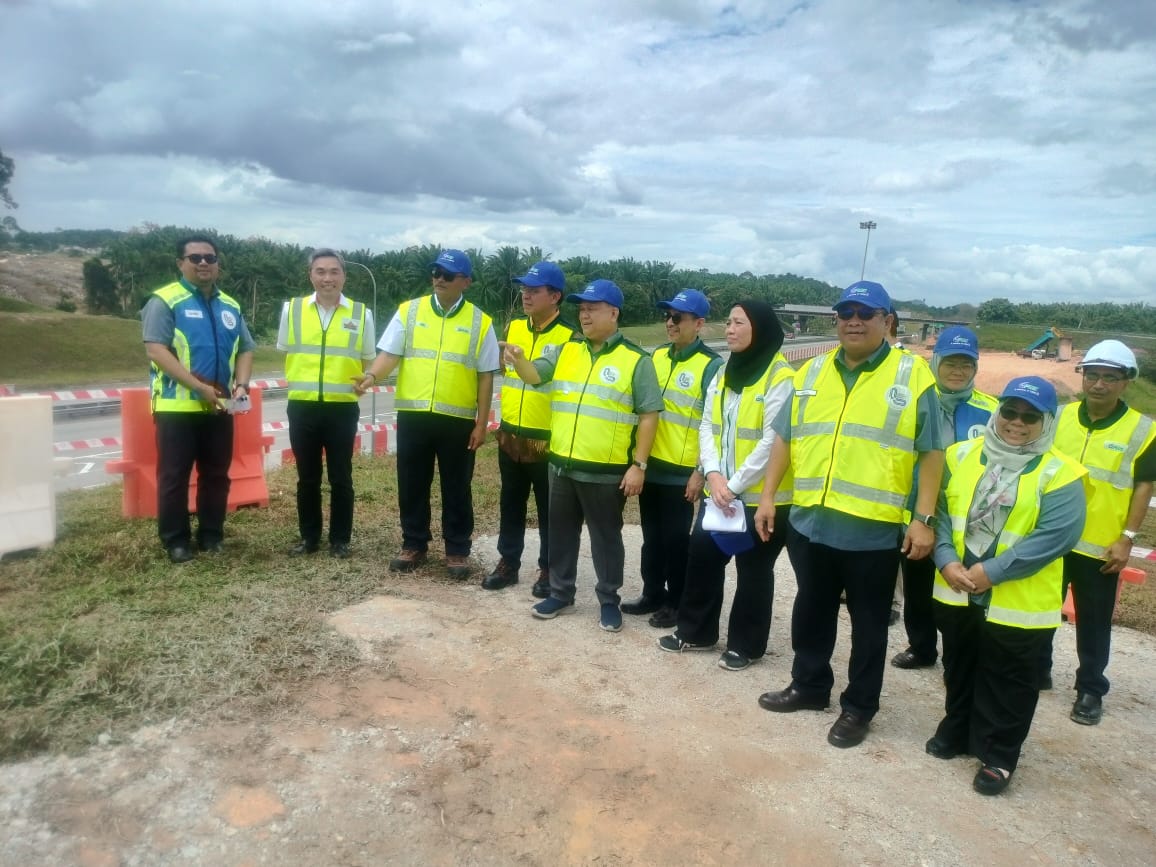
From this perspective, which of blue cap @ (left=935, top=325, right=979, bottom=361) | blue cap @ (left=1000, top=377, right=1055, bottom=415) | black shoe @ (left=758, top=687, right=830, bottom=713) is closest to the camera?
blue cap @ (left=1000, top=377, right=1055, bottom=415)

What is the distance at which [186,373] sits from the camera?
488cm

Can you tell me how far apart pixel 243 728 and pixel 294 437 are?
2.36 meters

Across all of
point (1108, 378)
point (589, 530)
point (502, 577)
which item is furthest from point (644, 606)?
point (1108, 378)

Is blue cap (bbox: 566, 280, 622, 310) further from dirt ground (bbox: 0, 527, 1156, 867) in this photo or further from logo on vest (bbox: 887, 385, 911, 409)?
dirt ground (bbox: 0, 527, 1156, 867)

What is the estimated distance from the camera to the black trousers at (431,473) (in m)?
5.00

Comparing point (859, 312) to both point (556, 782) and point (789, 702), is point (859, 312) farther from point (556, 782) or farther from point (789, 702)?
point (556, 782)

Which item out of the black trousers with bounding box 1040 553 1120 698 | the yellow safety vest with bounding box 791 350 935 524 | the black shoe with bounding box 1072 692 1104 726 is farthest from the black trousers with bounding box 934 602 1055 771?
the black trousers with bounding box 1040 553 1120 698

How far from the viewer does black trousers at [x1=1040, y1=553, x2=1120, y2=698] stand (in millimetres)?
3930

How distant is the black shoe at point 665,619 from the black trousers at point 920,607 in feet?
4.23

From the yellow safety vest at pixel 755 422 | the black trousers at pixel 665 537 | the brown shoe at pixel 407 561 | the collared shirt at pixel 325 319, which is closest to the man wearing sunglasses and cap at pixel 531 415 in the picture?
the brown shoe at pixel 407 561

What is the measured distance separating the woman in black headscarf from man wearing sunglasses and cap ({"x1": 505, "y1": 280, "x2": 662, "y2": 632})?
1.24 ft

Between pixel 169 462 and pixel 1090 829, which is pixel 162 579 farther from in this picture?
pixel 1090 829

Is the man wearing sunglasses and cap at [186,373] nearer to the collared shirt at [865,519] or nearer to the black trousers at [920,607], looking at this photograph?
the collared shirt at [865,519]

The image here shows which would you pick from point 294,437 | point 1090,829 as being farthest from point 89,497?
point 1090,829
